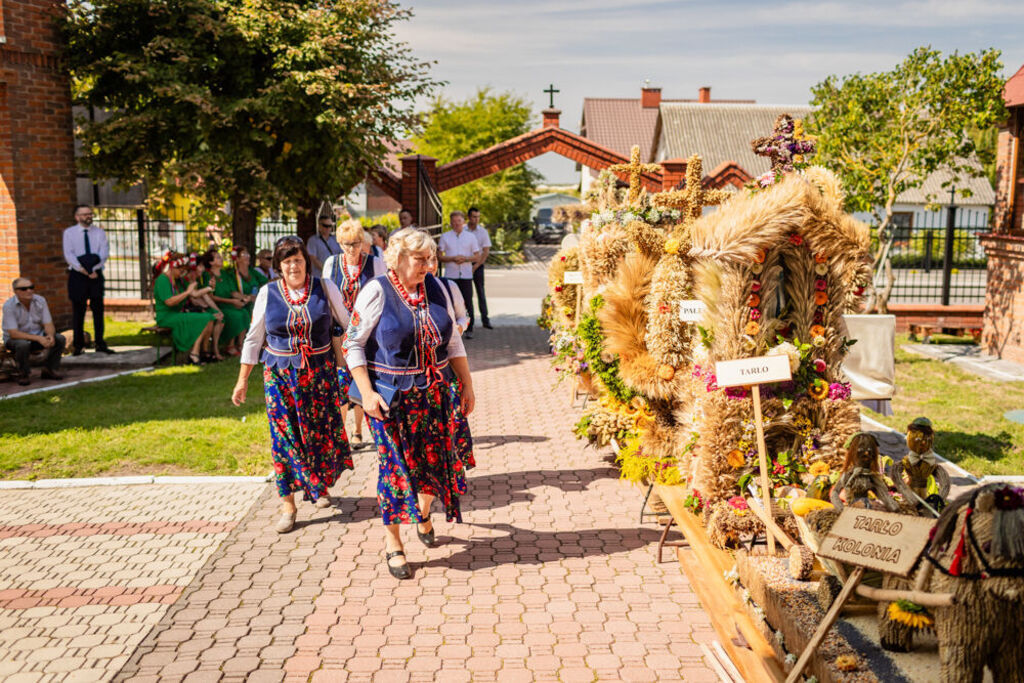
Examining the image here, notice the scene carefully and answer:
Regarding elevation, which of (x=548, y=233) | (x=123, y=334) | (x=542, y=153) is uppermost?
(x=542, y=153)

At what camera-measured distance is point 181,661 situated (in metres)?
4.33

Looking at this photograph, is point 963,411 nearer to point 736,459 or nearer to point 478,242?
point 736,459

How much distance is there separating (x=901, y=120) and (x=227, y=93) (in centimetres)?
969

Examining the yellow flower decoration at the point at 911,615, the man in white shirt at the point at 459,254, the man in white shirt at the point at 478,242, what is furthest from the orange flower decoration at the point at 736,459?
the man in white shirt at the point at 478,242

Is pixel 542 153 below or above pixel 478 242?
above

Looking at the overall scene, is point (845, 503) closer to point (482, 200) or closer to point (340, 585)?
point (340, 585)

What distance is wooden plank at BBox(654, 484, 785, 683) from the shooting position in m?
3.68

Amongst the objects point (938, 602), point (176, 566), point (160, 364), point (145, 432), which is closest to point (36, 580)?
point (176, 566)

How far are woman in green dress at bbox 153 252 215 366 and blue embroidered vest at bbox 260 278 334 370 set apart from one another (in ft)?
21.1

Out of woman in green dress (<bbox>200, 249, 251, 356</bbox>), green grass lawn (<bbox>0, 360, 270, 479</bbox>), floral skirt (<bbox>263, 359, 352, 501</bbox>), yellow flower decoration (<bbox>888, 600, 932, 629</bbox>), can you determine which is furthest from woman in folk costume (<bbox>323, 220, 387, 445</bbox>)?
woman in green dress (<bbox>200, 249, 251, 356</bbox>)

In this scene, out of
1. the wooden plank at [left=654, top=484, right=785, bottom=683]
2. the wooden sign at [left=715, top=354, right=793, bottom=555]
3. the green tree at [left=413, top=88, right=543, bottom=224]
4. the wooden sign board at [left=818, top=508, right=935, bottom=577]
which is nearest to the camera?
the wooden sign board at [left=818, top=508, right=935, bottom=577]

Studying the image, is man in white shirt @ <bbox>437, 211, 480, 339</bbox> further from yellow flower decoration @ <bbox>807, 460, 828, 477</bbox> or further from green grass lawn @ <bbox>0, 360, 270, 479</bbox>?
yellow flower decoration @ <bbox>807, 460, 828, 477</bbox>

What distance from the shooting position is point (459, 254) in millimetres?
14578

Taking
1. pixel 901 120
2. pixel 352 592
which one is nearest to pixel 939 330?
pixel 901 120
